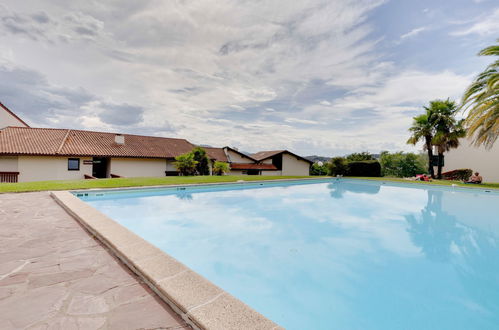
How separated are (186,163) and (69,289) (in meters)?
19.1

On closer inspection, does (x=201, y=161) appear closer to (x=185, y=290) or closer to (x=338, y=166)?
(x=338, y=166)

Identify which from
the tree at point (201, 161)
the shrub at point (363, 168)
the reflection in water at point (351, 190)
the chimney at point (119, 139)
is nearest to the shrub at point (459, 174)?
the shrub at point (363, 168)

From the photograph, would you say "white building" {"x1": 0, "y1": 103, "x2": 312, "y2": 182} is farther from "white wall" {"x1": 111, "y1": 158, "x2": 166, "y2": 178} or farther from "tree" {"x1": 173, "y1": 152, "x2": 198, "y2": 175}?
"tree" {"x1": 173, "y1": 152, "x2": 198, "y2": 175}

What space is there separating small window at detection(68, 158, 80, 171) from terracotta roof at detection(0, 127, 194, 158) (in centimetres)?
77

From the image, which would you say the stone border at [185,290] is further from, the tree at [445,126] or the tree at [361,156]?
the tree at [361,156]

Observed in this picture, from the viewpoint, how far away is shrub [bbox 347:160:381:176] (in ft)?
90.9

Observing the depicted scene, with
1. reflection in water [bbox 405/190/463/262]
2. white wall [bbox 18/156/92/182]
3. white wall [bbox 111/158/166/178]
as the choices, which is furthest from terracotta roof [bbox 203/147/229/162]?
reflection in water [bbox 405/190/463/262]

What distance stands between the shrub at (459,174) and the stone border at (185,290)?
31141 millimetres

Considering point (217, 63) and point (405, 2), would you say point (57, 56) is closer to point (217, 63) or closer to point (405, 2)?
point (217, 63)

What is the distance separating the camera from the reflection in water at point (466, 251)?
3773 mm

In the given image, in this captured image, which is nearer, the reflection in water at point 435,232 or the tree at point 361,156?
the reflection in water at point 435,232

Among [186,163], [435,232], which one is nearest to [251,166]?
[186,163]

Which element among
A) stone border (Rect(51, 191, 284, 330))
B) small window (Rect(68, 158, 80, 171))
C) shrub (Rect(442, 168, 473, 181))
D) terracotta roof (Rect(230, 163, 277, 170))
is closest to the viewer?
stone border (Rect(51, 191, 284, 330))

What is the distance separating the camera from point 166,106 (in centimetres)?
2098
